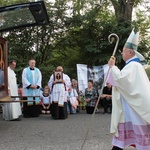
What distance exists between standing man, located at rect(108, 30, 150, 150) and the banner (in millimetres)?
8600

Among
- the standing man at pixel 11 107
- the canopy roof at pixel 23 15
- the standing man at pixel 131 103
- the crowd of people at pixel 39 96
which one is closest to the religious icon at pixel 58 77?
the crowd of people at pixel 39 96

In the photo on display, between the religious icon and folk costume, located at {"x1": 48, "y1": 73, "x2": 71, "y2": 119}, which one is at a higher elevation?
the religious icon

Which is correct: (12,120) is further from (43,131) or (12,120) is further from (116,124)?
(116,124)

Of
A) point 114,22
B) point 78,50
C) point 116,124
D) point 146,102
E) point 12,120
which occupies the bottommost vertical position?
point 12,120

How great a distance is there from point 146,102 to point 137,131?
40 cm

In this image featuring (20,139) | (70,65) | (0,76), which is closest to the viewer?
(20,139)

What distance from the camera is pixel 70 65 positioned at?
53.7 ft

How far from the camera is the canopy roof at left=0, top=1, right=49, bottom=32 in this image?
662 cm

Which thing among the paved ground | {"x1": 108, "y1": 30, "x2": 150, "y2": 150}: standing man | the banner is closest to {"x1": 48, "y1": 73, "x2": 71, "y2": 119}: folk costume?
the paved ground

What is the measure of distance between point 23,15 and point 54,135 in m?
2.75

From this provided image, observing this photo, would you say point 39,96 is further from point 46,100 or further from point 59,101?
point 46,100

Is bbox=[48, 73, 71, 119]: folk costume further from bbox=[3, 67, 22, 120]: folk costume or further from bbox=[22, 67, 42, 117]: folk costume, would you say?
bbox=[3, 67, 22, 120]: folk costume

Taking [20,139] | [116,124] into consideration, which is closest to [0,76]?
[20,139]

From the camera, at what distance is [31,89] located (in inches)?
403
